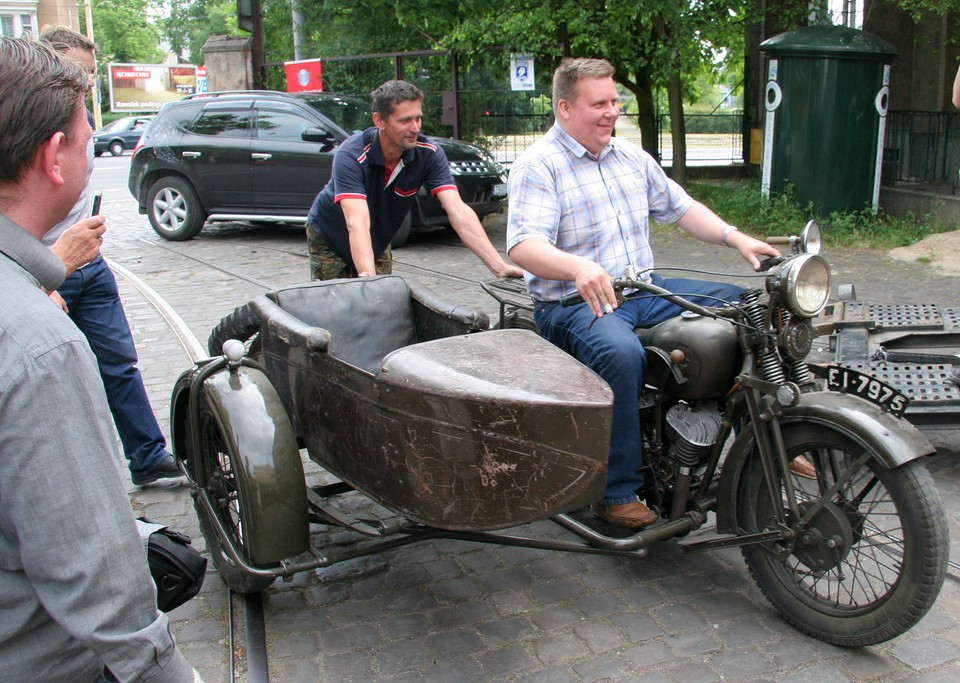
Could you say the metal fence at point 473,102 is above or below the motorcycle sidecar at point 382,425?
above

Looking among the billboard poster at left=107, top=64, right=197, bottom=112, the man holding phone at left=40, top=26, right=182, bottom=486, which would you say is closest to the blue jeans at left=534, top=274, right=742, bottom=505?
→ the man holding phone at left=40, top=26, right=182, bottom=486

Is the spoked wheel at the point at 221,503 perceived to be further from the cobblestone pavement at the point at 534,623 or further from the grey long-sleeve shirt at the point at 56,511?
the grey long-sleeve shirt at the point at 56,511

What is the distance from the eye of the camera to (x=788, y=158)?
35.4 ft

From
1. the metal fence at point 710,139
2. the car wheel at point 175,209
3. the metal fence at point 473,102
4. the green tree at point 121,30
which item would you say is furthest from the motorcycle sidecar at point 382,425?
the green tree at point 121,30

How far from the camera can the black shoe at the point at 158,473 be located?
174 inches

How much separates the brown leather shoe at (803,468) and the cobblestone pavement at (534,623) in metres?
0.53

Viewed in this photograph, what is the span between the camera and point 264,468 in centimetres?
304

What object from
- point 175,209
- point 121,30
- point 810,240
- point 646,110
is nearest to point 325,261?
point 810,240

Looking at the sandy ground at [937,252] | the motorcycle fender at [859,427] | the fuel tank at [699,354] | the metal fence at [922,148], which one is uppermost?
the metal fence at [922,148]

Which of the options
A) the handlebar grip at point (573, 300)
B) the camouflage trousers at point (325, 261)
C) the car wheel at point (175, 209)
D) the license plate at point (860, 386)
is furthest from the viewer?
the car wheel at point (175, 209)

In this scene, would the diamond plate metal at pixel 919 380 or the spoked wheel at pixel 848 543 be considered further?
the diamond plate metal at pixel 919 380

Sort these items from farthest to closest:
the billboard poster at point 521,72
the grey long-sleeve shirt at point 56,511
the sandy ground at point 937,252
Result: the billboard poster at point 521,72
the sandy ground at point 937,252
the grey long-sleeve shirt at point 56,511

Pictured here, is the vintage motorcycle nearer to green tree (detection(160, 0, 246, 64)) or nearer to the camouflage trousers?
the camouflage trousers

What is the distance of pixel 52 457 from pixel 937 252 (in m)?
9.56
